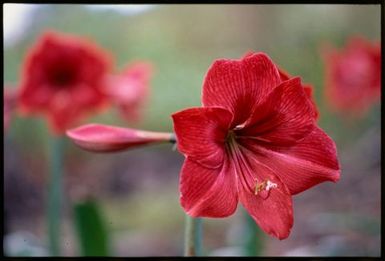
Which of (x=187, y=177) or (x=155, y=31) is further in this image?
(x=155, y=31)

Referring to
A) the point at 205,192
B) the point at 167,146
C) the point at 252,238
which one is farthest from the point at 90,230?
the point at 205,192

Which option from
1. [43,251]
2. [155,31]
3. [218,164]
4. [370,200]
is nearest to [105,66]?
[155,31]

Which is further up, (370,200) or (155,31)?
(155,31)

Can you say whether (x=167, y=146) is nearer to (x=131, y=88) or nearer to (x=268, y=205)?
(x=131, y=88)

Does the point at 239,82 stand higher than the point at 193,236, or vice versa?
the point at 239,82

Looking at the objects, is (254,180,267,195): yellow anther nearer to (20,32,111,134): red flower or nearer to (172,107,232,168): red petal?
(172,107,232,168): red petal

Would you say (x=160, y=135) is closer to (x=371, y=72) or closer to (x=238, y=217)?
(x=238, y=217)
